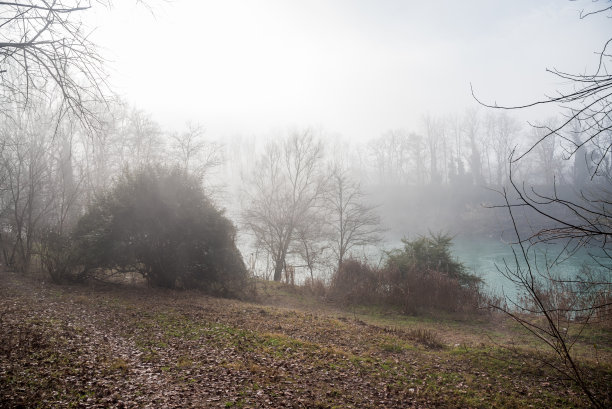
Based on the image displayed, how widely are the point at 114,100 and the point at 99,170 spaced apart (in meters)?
24.7

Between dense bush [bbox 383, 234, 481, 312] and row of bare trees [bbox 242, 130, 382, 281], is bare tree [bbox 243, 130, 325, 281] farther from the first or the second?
dense bush [bbox 383, 234, 481, 312]

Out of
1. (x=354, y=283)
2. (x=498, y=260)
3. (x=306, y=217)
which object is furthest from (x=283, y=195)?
(x=498, y=260)

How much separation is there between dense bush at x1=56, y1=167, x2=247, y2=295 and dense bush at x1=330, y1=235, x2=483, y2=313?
17.8 feet

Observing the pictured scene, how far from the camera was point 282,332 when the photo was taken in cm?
822

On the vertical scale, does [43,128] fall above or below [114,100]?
above

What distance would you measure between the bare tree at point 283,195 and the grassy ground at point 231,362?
1274 cm

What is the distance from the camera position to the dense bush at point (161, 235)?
11367mm

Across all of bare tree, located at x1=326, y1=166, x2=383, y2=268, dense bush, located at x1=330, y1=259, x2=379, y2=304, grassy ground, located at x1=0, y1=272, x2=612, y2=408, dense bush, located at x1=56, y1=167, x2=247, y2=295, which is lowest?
grassy ground, located at x1=0, y1=272, x2=612, y2=408

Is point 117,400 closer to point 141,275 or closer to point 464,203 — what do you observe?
point 141,275

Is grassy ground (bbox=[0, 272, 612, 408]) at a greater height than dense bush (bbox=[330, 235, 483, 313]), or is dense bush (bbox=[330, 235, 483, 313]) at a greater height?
dense bush (bbox=[330, 235, 483, 313])

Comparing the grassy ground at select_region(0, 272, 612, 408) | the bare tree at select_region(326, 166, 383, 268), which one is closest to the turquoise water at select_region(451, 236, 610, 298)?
the grassy ground at select_region(0, 272, 612, 408)

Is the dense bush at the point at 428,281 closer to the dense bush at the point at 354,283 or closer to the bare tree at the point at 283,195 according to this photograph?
the dense bush at the point at 354,283

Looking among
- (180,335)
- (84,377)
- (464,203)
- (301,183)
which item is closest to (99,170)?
(301,183)

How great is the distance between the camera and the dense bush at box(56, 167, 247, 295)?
11367 millimetres
